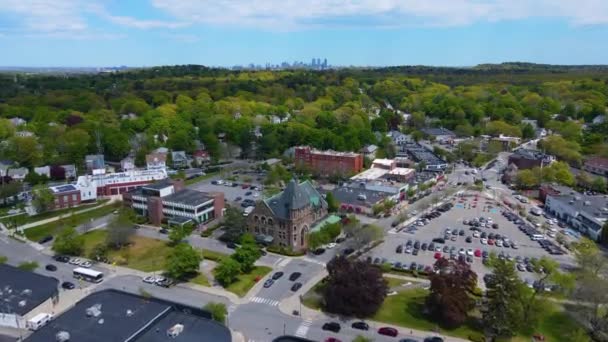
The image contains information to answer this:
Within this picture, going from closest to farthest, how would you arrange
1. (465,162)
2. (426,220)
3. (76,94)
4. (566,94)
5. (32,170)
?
1. (426,220)
2. (32,170)
3. (465,162)
4. (76,94)
5. (566,94)

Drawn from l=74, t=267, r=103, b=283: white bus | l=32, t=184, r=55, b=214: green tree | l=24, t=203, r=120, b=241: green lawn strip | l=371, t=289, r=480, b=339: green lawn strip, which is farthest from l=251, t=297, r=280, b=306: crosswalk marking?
l=32, t=184, r=55, b=214: green tree

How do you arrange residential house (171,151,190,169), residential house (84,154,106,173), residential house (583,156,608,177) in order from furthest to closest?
residential house (171,151,190,169) → residential house (583,156,608,177) → residential house (84,154,106,173)

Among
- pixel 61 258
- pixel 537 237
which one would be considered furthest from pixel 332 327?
pixel 537 237

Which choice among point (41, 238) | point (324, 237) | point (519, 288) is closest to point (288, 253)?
point (324, 237)

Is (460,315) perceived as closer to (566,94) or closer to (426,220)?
(426,220)

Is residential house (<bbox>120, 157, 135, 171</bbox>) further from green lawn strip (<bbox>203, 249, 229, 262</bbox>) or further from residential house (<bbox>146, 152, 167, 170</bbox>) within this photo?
green lawn strip (<bbox>203, 249, 229, 262</bbox>)

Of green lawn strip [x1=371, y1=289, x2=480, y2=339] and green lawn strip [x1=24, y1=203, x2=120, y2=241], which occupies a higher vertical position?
green lawn strip [x1=371, y1=289, x2=480, y2=339]

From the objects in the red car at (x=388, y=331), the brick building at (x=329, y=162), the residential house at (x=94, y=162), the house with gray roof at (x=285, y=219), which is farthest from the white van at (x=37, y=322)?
the brick building at (x=329, y=162)
